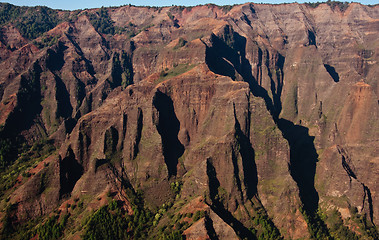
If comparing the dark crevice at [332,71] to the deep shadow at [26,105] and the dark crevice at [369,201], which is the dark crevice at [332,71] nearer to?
the dark crevice at [369,201]

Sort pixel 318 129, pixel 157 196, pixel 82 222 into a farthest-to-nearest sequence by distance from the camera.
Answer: pixel 318 129 → pixel 157 196 → pixel 82 222

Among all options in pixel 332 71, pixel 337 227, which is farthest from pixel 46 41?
pixel 337 227

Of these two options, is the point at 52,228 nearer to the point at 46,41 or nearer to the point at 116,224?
the point at 116,224

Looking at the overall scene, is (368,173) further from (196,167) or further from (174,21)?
(174,21)

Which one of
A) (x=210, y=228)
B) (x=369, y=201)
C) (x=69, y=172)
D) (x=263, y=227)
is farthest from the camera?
(x=369, y=201)

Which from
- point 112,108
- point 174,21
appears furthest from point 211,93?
point 174,21

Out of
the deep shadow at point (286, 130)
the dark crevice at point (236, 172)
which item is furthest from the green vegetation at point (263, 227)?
the deep shadow at point (286, 130)

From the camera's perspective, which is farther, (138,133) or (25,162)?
(25,162)
